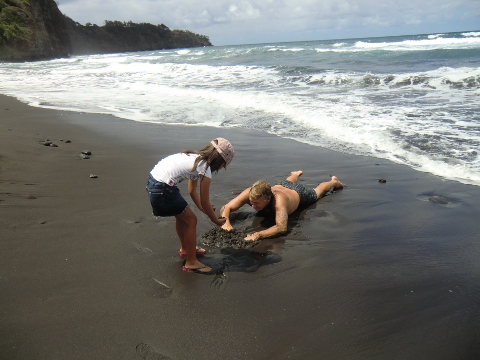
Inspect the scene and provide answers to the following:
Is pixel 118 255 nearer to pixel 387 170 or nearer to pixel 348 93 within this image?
pixel 387 170

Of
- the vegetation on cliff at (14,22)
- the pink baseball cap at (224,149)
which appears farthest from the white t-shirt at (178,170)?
the vegetation on cliff at (14,22)

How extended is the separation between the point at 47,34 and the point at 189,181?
54.7 m

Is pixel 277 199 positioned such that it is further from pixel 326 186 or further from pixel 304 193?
pixel 326 186

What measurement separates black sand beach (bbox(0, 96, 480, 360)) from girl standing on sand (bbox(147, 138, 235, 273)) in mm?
273

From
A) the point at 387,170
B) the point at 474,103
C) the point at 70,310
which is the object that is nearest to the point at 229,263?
the point at 70,310

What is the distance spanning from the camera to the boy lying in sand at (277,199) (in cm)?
417

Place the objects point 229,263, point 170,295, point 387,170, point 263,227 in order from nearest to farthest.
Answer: point 170,295 < point 229,263 < point 263,227 < point 387,170

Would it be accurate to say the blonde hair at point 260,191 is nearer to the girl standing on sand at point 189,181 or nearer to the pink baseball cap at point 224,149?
the girl standing on sand at point 189,181

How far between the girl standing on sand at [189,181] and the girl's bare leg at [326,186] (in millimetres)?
2002

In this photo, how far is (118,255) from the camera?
3.55m

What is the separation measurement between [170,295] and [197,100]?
10176mm

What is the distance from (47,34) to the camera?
50000 millimetres

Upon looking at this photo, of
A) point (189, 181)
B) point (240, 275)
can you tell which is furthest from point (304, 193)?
point (189, 181)

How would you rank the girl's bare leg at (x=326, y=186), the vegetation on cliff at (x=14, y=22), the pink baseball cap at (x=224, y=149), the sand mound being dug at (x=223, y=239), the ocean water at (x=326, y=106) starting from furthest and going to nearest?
the vegetation on cliff at (x=14, y=22) → the ocean water at (x=326, y=106) → the girl's bare leg at (x=326, y=186) → the sand mound being dug at (x=223, y=239) → the pink baseball cap at (x=224, y=149)
